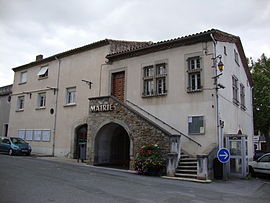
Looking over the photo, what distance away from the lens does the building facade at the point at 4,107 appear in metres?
28.0

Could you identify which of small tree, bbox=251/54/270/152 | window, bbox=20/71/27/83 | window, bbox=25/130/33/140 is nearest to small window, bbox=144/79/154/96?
window, bbox=25/130/33/140

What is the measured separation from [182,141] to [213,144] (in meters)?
1.79

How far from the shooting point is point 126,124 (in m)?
14.5

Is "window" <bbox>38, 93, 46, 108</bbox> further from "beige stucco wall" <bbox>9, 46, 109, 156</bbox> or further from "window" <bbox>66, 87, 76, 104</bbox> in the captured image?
"window" <bbox>66, 87, 76, 104</bbox>

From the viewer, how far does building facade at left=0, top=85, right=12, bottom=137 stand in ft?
91.8

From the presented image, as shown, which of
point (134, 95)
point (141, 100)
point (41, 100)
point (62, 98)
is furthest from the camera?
point (41, 100)

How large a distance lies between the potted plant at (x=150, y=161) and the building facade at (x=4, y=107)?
66.1ft

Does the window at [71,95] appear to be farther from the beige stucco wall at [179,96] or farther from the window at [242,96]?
the window at [242,96]

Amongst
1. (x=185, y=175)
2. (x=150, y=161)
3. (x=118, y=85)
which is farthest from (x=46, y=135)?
(x=185, y=175)

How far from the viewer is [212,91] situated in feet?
44.8

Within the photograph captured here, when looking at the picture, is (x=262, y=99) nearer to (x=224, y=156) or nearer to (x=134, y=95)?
(x=134, y=95)

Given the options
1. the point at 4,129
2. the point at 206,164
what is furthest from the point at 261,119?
the point at 4,129

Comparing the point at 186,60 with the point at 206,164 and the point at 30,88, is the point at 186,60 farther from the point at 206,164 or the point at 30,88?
the point at 30,88

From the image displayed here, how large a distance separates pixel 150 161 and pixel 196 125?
3.25 metres
